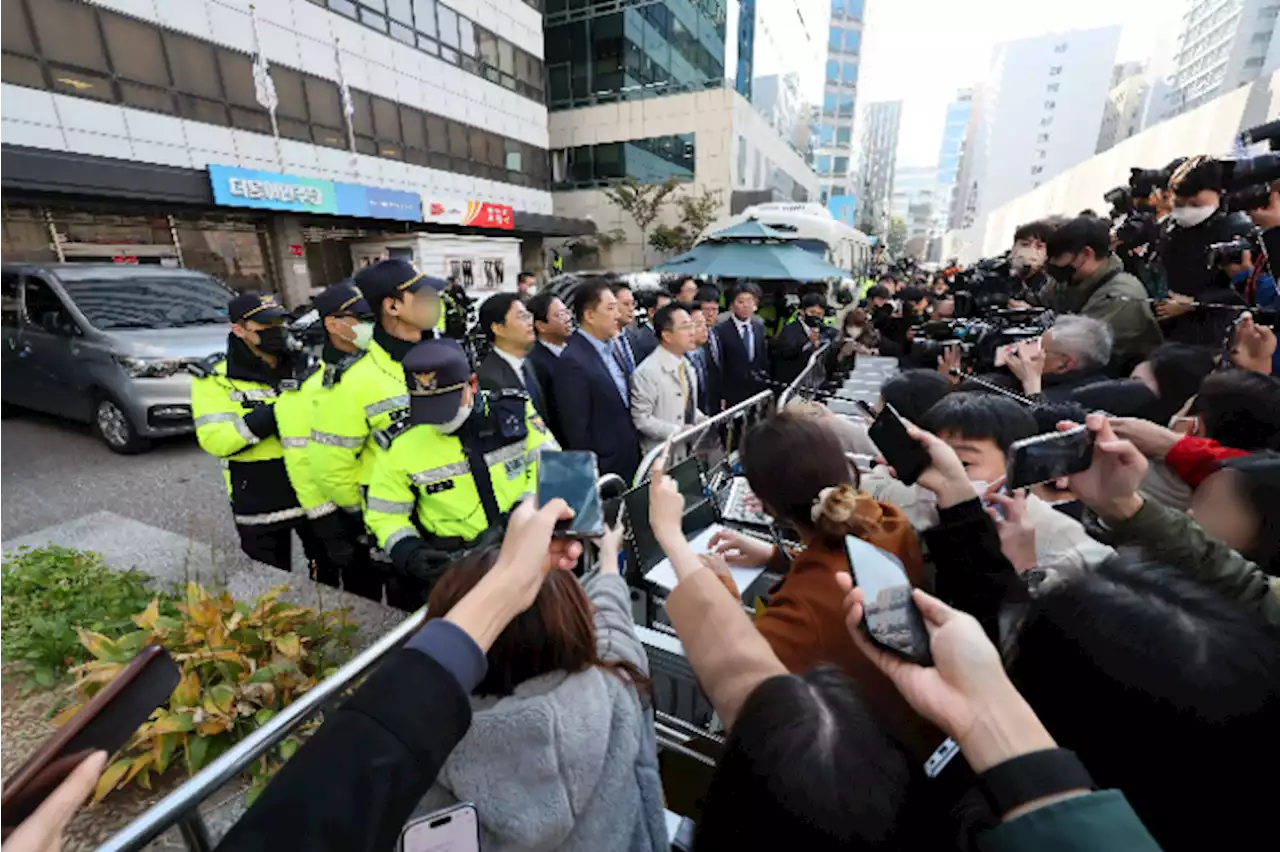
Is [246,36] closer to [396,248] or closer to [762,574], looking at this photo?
[396,248]

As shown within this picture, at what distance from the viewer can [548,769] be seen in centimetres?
103

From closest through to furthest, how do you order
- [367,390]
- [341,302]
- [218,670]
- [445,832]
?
[445,832] → [218,670] → [367,390] → [341,302]

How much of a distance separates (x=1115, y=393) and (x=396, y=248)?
21266 millimetres

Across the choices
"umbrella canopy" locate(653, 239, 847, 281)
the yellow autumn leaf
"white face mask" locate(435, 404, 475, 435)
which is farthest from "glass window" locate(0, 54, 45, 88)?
the yellow autumn leaf

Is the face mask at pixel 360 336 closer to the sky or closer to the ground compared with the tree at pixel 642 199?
closer to the ground

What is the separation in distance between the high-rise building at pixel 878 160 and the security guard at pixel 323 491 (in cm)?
9001

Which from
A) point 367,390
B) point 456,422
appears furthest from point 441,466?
point 367,390

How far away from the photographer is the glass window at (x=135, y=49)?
13.0 meters

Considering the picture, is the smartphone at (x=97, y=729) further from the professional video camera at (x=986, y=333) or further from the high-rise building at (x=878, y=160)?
the high-rise building at (x=878, y=160)

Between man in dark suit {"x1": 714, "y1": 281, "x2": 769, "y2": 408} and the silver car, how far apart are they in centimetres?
542

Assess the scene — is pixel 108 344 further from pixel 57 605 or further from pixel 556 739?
pixel 556 739

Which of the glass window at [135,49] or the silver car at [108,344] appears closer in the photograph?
the silver car at [108,344]

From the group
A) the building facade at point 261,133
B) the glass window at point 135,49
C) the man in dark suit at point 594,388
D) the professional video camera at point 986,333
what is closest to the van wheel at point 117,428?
the man in dark suit at point 594,388

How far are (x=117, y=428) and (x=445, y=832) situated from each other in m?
7.16
